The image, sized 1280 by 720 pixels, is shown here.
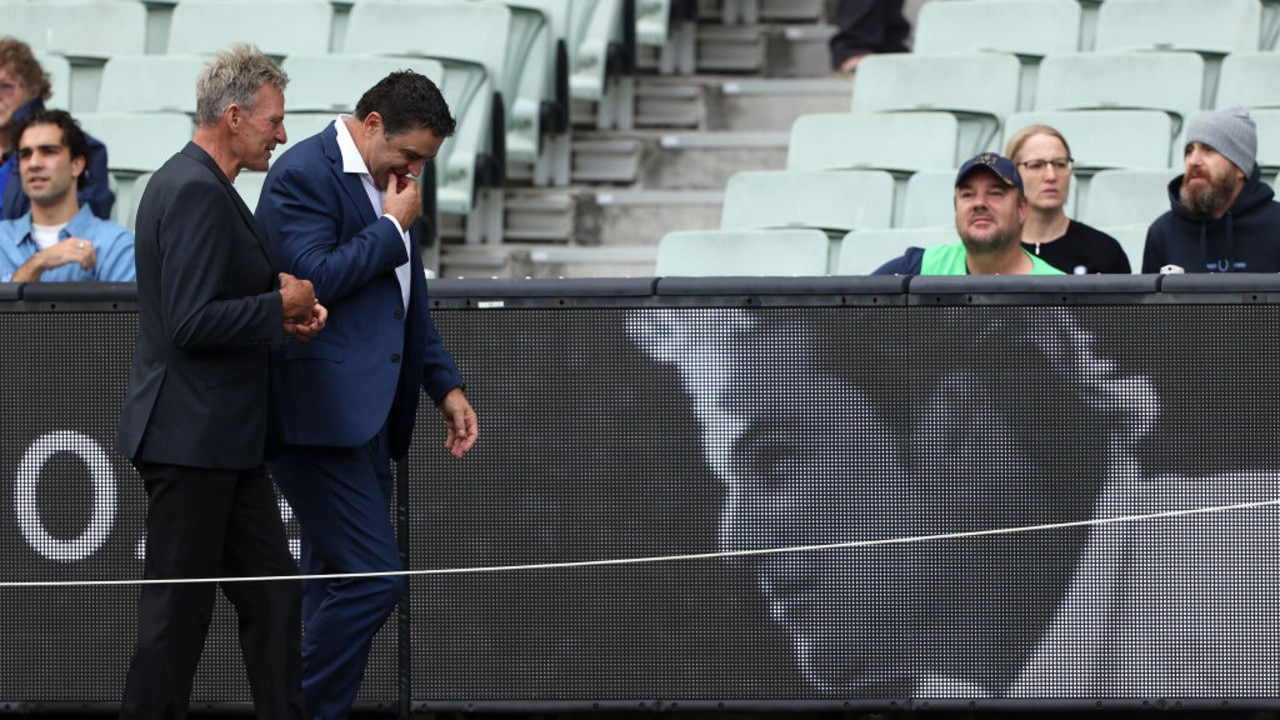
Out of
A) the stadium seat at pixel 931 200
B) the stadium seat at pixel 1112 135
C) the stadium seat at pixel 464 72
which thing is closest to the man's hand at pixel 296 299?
the stadium seat at pixel 931 200

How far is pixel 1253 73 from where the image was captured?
833 cm

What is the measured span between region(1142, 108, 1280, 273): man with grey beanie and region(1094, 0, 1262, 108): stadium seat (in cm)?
204

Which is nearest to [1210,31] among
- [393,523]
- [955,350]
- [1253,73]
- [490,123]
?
[1253,73]

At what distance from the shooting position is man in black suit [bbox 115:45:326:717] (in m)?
4.63

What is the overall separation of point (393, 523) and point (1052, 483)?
1839mm

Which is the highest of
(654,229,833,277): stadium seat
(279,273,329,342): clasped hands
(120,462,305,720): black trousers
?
(654,229,833,277): stadium seat

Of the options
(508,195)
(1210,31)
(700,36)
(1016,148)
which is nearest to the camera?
(1016,148)

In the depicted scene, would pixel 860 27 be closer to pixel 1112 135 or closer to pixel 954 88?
pixel 954 88

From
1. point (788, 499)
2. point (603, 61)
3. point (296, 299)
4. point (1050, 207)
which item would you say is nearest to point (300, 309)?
point (296, 299)

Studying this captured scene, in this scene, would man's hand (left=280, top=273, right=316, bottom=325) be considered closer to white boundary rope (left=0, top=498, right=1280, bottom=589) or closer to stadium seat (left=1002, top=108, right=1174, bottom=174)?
white boundary rope (left=0, top=498, right=1280, bottom=589)

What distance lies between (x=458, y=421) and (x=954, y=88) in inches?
170

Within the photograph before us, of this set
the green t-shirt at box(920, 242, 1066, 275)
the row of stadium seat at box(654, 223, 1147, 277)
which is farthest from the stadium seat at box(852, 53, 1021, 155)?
the green t-shirt at box(920, 242, 1066, 275)

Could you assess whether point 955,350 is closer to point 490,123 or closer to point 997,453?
point 997,453

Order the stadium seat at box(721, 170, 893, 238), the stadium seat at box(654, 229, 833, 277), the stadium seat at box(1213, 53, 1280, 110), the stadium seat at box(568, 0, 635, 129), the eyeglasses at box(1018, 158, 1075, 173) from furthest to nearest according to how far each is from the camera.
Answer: the stadium seat at box(568, 0, 635, 129) < the stadium seat at box(1213, 53, 1280, 110) < the stadium seat at box(721, 170, 893, 238) < the stadium seat at box(654, 229, 833, 277) < the eyeglasses at box(1018, 158, 1075, 173)
